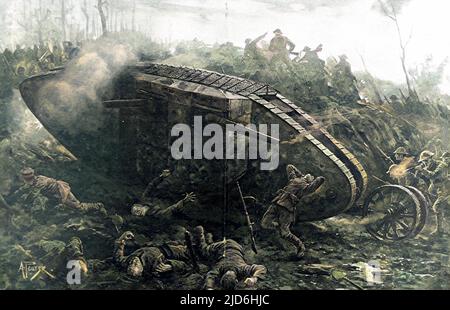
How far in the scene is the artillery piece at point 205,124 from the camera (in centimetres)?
834

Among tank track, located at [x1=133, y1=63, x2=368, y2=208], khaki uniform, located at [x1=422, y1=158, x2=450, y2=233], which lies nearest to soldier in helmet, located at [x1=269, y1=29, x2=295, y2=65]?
tank track, located at [x1=133, y1=63, x2=368, y2=208]

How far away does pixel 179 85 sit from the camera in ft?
27.9

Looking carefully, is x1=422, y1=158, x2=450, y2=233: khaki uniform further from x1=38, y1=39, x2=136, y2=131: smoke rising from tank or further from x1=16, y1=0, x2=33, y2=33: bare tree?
x1=16, y1=0, x2=33, y2=33: bare tree

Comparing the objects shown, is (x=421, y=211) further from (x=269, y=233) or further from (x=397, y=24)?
(x=397, y=24)

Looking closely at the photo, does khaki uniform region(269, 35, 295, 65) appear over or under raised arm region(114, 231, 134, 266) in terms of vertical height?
over

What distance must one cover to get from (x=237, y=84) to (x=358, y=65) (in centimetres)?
194

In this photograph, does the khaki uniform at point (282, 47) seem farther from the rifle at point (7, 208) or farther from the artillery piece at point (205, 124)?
the rifle at point (7, 208)

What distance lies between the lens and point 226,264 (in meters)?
8.16

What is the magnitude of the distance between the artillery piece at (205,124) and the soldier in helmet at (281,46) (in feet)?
1.73

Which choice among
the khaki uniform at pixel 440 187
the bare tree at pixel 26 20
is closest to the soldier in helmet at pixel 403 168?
the khaki uniform at pixel 440 187

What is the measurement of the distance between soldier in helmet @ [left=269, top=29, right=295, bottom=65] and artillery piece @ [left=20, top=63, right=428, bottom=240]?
53 cm

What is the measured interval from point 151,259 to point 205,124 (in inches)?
85.5

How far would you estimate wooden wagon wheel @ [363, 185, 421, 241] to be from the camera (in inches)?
332

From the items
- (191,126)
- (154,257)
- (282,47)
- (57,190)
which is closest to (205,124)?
(191,126)
